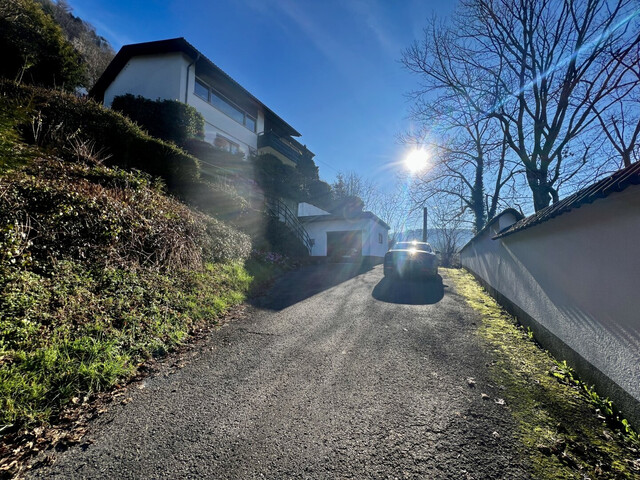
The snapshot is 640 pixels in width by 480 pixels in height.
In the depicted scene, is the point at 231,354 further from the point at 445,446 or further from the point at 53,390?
the point at 445,446

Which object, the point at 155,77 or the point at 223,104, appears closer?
the point at 155,77

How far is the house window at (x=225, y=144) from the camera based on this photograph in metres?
14.4

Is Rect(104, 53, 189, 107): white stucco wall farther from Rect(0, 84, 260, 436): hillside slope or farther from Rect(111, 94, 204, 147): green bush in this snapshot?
Rect(0, 84, 260, 436): hillside slope

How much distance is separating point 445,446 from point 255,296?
16.7 ft

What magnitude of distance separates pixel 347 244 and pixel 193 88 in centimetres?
1262

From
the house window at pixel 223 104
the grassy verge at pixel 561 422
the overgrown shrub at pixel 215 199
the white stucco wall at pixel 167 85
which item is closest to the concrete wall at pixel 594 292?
the grassy verge at pixel 561 422

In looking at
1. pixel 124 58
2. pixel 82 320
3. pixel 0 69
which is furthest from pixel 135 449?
pixel 124 58

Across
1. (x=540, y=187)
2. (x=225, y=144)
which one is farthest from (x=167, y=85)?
(x=540, y=187)

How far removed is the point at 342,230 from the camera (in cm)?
1812

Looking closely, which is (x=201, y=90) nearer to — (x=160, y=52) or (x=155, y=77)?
(x=155, y=77)

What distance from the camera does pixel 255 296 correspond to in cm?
637

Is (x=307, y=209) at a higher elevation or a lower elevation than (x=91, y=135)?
higher

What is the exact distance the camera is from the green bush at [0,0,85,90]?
8.74 metres

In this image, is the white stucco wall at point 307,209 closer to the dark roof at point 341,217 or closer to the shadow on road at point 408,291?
the dark roof at point 341,217
